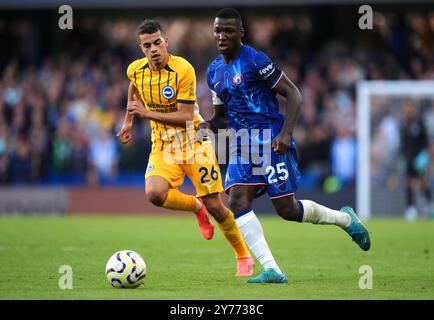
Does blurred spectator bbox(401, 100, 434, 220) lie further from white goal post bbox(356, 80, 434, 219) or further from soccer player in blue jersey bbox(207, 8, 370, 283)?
soccer player in blue jersey bbox(207, 8, 370, 283)

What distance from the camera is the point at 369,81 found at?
75.5 feet

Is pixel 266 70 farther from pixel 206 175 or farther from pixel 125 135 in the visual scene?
pixel 125 135

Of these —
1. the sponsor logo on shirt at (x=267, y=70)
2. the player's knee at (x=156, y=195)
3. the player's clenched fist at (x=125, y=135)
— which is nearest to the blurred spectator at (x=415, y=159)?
the player's knee at (x=156, y=195)

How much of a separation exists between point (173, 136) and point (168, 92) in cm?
52

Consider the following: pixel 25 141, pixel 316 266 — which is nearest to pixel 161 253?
pixel 316 266

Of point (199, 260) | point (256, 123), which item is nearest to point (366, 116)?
point (199, 260)

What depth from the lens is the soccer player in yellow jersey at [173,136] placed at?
31.9 feet

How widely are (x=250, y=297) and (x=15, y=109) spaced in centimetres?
1676

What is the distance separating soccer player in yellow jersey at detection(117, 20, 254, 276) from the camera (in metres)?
9.71

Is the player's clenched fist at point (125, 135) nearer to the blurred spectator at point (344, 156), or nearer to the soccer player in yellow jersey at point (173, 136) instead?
the soccer player in yellow jersey at point (173, 136)

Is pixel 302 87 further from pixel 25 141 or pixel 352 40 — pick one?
pixel 25 141

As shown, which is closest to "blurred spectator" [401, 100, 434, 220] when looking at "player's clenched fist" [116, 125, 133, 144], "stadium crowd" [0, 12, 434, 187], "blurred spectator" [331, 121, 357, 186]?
"stadium crowd" [0, 12, 434, 187]
